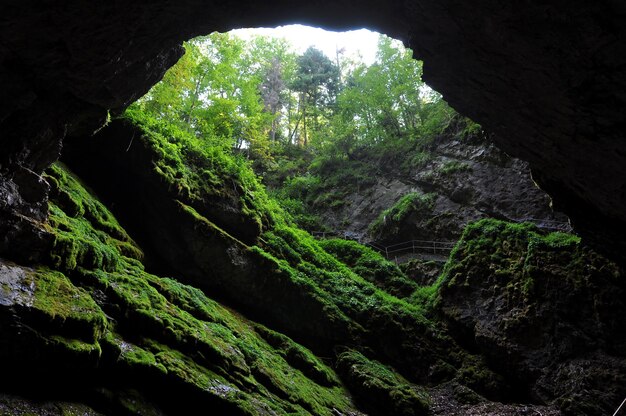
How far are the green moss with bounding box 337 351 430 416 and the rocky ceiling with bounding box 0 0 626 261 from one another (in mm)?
5888

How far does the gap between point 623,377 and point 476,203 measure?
10.3 meters

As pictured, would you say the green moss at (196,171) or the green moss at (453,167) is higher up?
the green moss at (453,167)

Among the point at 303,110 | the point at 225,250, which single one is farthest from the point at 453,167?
the point at 303,110

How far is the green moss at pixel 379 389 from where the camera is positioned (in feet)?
29.7

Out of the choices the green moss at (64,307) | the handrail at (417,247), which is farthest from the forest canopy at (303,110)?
the green moss at (64,307)

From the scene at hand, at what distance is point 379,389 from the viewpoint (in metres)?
9.34

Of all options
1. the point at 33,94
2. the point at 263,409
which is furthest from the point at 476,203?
the point at 33,94

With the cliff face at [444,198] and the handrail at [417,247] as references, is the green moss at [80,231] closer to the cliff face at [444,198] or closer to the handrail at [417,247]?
the handrail at [417,247]

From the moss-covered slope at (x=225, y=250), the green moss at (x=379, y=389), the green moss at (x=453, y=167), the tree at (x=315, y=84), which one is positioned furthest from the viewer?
the tree at (x=315, y=84)

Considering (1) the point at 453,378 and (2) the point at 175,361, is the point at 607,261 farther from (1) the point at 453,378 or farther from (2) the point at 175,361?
(2) the point at 175,361

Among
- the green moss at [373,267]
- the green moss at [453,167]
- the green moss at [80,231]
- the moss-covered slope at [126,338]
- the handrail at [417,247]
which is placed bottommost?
the moss-covered slope at [126,338]

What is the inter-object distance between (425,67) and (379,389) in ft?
24.6

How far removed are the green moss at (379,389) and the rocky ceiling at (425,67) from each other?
232 inches

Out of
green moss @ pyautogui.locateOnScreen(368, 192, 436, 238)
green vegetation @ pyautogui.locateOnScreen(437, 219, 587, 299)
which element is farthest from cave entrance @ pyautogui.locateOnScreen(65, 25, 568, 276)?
green vegetation @ pyautogui.locateOnScreen(437, 219, 587, 299)
